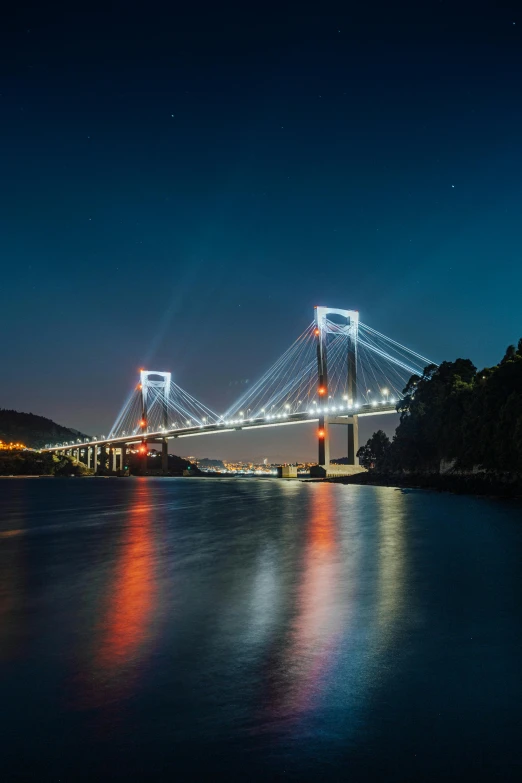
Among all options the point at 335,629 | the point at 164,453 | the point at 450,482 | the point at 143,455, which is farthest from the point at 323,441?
the point at 335,629

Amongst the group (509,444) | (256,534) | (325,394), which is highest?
(325,394)

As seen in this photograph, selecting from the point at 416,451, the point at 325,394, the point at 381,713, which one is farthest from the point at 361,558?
the point at 325,394

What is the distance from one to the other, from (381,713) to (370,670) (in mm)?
1175

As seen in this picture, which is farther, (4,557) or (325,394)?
(325,394)

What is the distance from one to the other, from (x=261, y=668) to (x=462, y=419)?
1727 inches

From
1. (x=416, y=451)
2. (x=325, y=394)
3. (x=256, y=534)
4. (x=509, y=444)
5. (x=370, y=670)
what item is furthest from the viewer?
(x=325, y=394)

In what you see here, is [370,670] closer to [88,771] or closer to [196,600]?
[88,771]

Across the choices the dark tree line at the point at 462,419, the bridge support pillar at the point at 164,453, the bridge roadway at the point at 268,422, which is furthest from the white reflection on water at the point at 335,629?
the bridge support pillar at the point at 164,453

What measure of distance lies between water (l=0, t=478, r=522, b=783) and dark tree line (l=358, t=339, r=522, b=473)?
2590cm

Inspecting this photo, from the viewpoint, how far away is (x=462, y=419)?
4725 cm

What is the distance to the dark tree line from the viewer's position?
39500 mm

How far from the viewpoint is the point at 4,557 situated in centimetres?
1587

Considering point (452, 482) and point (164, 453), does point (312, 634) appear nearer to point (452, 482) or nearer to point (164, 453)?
point (452, 482)

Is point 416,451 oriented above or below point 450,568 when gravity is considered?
above
